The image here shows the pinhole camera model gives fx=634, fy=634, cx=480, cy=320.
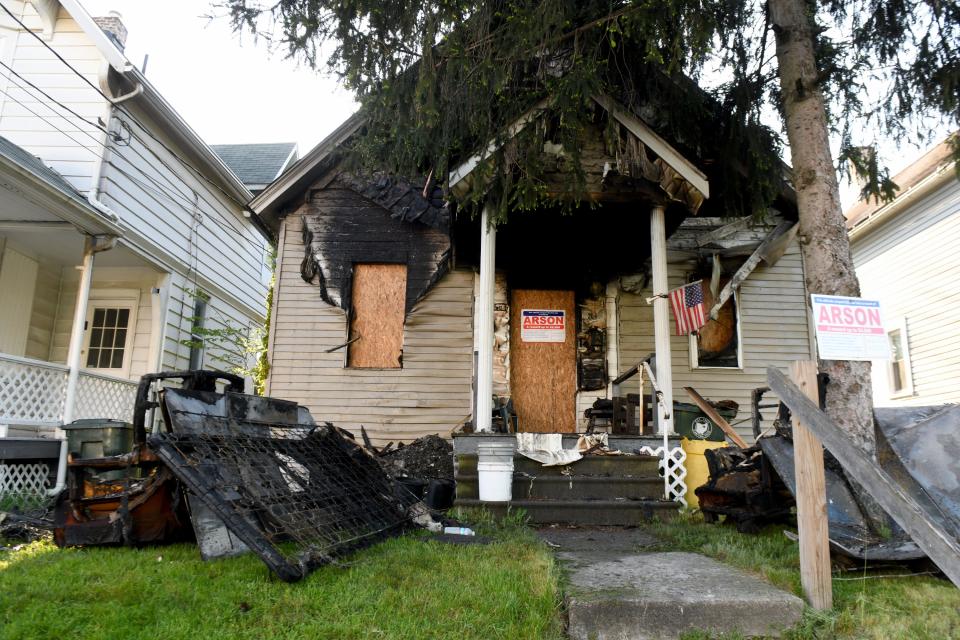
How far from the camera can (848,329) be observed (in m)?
4.54

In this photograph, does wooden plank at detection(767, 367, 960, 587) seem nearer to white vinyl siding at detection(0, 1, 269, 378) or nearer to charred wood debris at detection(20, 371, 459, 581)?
charred wood debris at detection(20, 371, 459, 581)

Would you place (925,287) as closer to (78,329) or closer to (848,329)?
(848,329)

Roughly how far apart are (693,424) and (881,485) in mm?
6098

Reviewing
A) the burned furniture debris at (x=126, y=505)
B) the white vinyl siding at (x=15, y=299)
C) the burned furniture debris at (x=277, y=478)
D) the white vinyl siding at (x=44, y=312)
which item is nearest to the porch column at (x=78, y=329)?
the white vinyl siding at (x=15, y=299)

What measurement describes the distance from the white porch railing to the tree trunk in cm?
854

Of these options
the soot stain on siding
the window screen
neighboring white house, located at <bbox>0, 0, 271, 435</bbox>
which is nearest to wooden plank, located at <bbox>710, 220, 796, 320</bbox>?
the soot stain on siding

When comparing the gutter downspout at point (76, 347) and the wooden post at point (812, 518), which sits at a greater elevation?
the gutter downspout at point (76, 347)

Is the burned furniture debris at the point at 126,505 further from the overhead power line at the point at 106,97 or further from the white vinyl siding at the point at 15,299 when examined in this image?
the overhead power line at the point at 106,97

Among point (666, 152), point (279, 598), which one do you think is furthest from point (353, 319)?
point (279, 598)

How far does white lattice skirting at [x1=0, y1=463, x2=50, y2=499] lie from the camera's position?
730cm

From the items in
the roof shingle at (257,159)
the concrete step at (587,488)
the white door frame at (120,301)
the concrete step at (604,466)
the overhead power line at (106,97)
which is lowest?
the concrete step at (587,488)

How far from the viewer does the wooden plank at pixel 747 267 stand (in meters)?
9.64

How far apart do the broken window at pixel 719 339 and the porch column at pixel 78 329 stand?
887cm

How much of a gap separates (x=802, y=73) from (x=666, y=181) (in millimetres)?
1754
